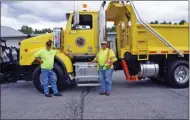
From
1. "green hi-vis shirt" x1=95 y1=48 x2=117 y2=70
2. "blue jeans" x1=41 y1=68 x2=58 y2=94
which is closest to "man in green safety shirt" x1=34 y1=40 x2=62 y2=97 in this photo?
"blue jeans" x1=41 y1=68 x2=58 y2=94

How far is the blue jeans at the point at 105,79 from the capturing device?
859 centimetres

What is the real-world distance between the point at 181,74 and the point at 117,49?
2.21m

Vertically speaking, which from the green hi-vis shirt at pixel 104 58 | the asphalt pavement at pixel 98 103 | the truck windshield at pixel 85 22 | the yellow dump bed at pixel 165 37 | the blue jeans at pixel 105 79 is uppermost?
the truck windshield at pixel 85 22

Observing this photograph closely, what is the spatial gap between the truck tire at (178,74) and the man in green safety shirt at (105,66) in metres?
2.12

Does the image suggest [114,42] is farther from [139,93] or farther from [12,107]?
[12,107]

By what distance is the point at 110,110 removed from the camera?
260 inches

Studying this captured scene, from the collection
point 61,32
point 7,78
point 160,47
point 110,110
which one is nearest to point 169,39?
point 160,47

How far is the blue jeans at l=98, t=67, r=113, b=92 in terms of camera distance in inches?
338

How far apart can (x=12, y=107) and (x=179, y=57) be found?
18.1 feet

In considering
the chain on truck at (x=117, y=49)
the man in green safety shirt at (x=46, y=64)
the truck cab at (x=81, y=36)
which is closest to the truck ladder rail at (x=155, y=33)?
the chain on truck at (x=117, y=49)

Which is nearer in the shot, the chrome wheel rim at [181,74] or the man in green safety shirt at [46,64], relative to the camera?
the man in green safety shirt at [46,64]

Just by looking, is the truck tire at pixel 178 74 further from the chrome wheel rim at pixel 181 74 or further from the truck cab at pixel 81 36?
the truck cab at pixel 81 36

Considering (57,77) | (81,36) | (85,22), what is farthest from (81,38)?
(57,77)

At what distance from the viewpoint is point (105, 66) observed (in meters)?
8.61
